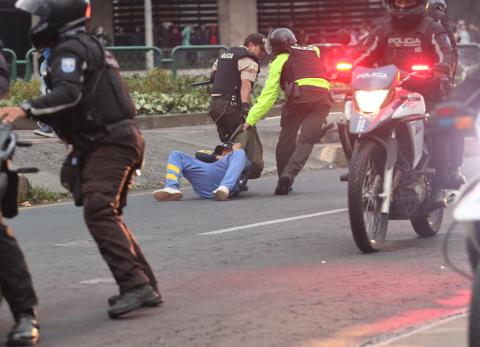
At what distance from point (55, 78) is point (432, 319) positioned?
7.30 ft

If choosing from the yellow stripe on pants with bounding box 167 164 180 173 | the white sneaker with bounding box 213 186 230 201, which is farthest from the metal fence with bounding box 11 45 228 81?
the white sneaker with bounding box 213 186 230 201

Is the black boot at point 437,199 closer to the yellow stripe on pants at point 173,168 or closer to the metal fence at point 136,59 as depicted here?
the yellow stripe on pants at point 173,168

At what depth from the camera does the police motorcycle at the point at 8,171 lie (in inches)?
265

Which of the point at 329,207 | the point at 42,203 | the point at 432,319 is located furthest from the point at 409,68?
the point at 42,203

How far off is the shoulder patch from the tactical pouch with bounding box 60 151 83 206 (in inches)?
19.7

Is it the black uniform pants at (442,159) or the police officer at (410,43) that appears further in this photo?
the police officer at (410,43)

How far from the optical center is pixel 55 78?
23.1ft

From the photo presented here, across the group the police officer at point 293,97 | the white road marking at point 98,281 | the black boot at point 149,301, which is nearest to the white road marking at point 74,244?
the white road marking at point 98,281

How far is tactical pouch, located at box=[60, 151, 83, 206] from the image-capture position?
729cm

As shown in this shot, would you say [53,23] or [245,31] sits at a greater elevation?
[53,23]

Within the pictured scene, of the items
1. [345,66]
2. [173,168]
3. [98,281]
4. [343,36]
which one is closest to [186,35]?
[343,36]

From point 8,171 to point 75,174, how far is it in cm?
59

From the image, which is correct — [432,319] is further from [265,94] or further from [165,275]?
[265,94]

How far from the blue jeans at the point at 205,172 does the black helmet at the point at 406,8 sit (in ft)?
12.4
